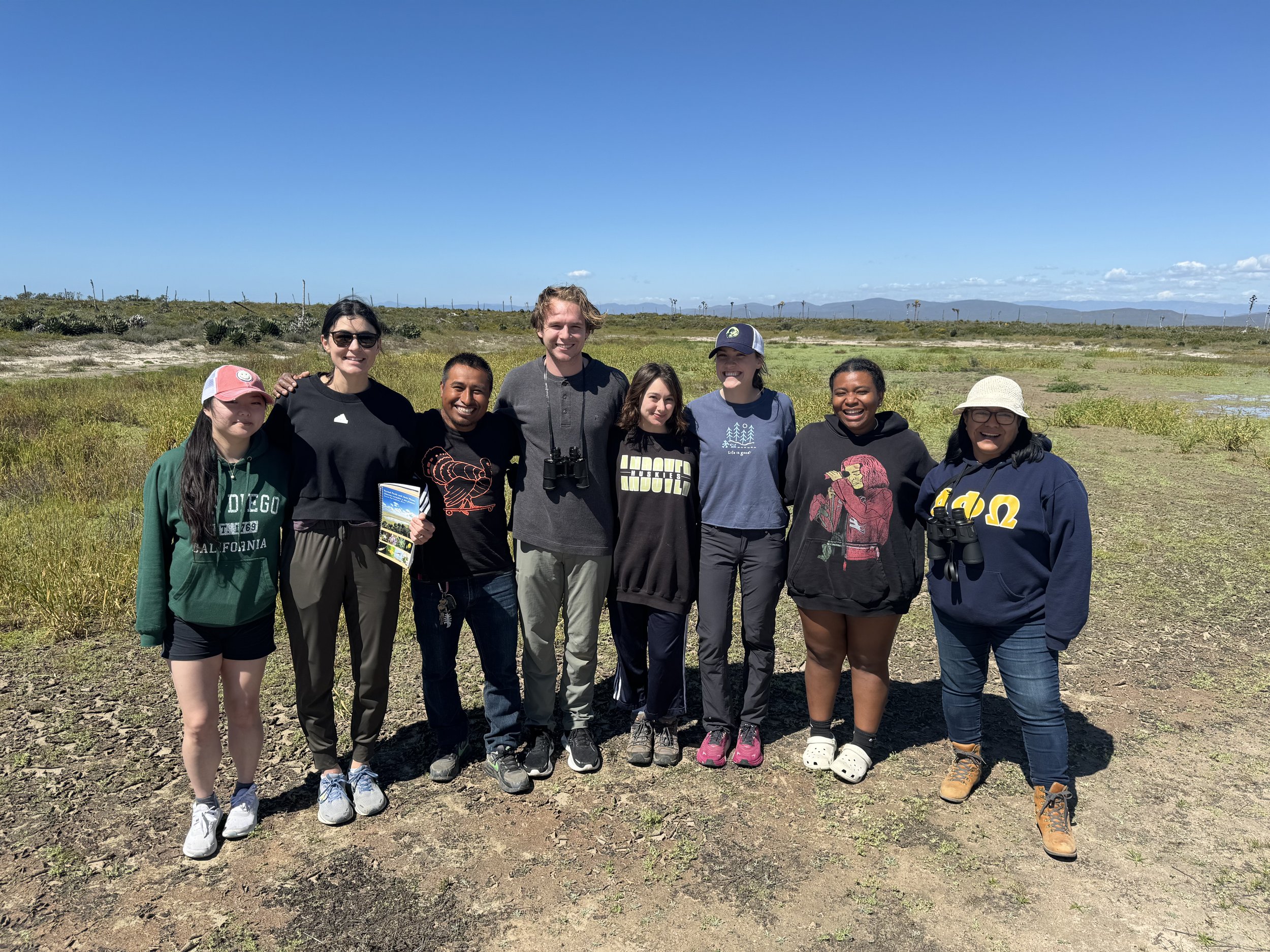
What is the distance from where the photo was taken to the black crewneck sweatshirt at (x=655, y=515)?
3133mm

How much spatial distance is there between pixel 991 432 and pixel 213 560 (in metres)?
2.93

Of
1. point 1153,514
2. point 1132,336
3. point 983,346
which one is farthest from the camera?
point 1132,336

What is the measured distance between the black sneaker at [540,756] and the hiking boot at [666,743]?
1.61ft

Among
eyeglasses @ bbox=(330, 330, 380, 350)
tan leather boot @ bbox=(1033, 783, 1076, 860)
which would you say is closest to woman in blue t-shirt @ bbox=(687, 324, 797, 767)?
tan leather boot @ bbox=(1033, 783, 1076, 860)

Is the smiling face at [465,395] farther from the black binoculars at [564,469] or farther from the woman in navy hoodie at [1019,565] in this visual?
the woman in navy hoodie at [1019,565]

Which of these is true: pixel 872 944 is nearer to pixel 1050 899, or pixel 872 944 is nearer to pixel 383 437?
pixel 1050 899

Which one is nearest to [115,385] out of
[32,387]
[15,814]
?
[32,387]

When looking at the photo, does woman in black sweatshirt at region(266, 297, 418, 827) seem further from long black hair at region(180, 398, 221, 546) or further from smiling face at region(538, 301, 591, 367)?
smiling face at region(538, 301, 591, 367)

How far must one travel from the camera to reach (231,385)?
8.15 feet

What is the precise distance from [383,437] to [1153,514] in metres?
8.10

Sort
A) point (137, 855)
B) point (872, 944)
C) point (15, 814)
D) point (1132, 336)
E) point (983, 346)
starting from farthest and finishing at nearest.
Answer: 1. point (1132, 336)
2. point (983, 346)
3. point (15, 814)
4. point (137, 855)
5. point (872, 944)

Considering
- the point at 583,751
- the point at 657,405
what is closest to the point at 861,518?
the point at 657,405

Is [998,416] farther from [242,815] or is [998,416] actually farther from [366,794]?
[242,815]

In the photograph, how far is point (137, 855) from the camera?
2.74 metres
